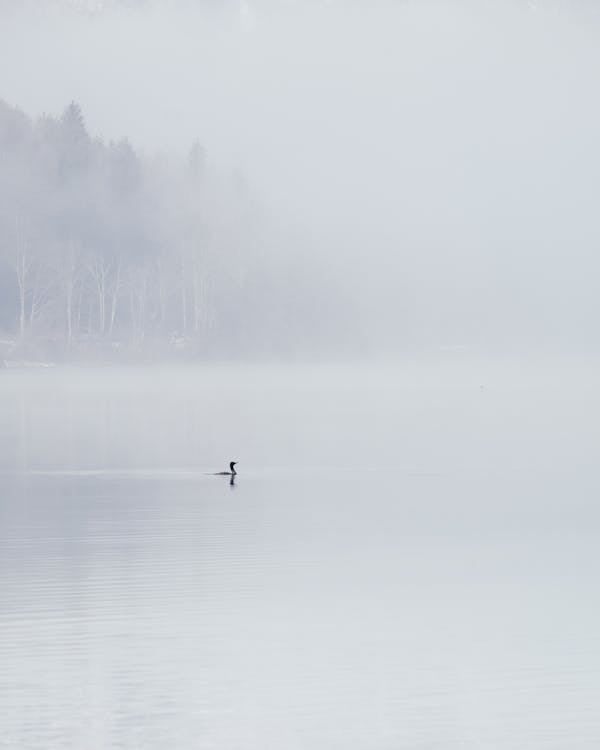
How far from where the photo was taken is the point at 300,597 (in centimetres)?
2578

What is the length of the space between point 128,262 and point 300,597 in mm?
142911

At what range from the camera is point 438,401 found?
96.6 meters

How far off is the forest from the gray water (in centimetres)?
9157

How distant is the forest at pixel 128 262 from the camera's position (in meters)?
150

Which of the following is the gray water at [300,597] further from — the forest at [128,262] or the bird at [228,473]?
the forest at [128,262]

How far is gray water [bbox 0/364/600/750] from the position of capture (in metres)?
18.6

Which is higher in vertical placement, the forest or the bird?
the forest

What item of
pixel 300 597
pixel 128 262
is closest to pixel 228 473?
pixel 300 597

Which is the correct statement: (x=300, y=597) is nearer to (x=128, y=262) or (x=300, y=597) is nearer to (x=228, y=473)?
(x=228, y=473)

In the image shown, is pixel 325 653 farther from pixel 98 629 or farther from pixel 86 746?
pixel 86 746

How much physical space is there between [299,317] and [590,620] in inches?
6472

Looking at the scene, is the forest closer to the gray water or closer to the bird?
the bird

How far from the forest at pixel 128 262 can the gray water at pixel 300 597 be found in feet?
300

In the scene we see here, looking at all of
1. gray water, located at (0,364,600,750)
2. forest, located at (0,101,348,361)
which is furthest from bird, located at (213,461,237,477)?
forest, located at (0,101,348,361)
